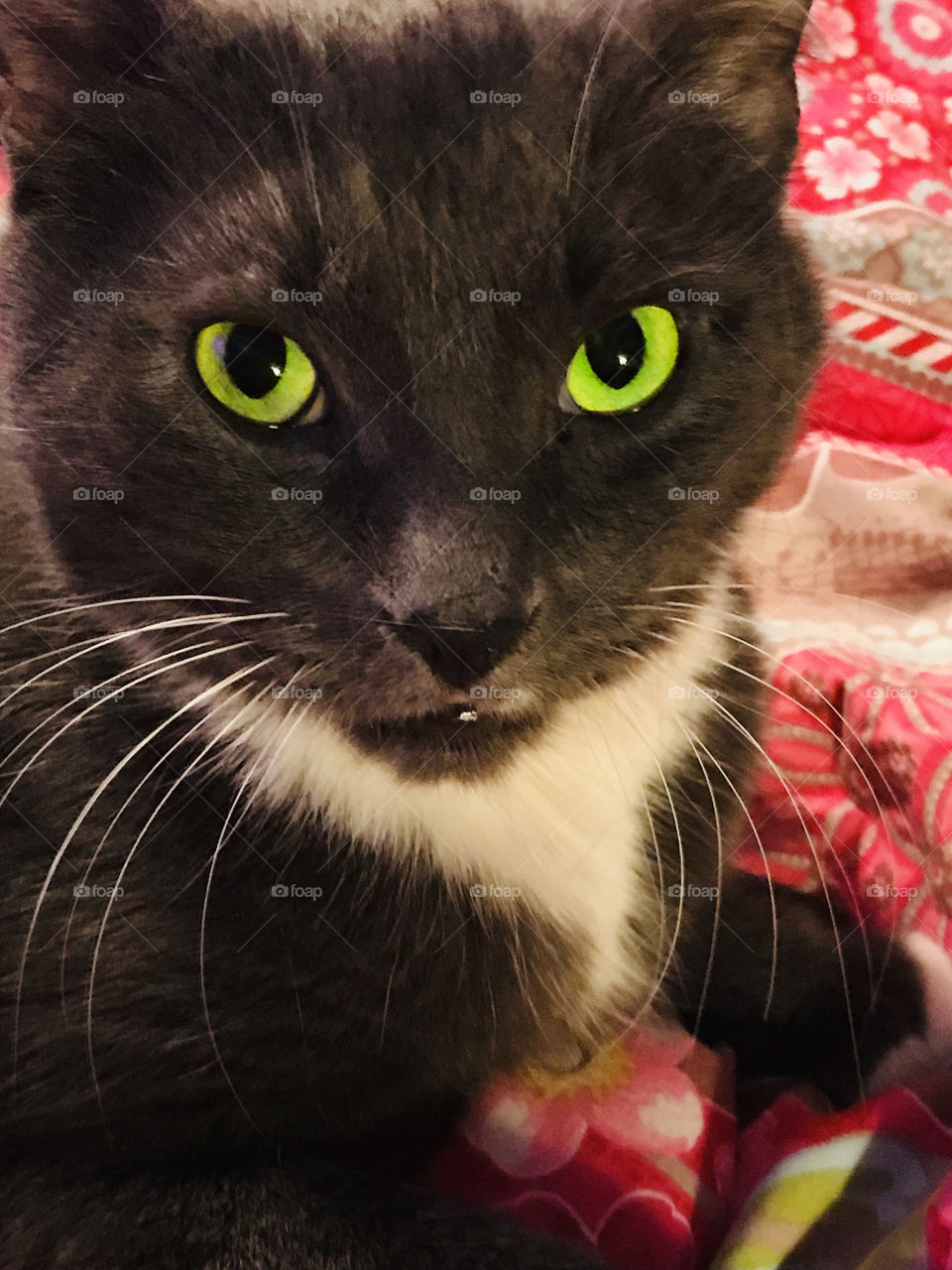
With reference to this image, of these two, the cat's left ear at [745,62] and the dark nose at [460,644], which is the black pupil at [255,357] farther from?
the cat's left ear at [745,62]

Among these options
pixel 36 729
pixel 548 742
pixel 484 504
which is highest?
pixel 484 504

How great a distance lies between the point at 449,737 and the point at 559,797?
0.37 ft

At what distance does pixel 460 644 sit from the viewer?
46 cm

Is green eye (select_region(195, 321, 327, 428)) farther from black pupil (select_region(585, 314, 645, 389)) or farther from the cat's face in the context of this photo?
black pupil (select_region(585, 314, 645, 389))

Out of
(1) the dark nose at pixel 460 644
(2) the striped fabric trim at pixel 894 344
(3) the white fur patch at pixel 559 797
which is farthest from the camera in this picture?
(2) the striped fabric trim at pixel 894 344

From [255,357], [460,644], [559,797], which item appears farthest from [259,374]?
[559,797]

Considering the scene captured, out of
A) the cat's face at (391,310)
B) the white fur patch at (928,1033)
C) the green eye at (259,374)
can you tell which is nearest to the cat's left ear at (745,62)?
the cat's face at (391,310)

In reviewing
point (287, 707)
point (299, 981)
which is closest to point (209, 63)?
point (287, 707)

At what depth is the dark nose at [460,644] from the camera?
0.45 meters

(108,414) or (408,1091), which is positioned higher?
(108,414)

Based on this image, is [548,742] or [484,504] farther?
[548,742]

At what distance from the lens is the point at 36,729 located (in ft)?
1.81

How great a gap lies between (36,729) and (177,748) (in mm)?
78

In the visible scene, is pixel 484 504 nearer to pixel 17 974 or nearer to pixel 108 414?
pixel 108 414
